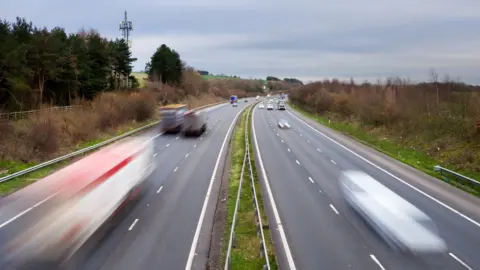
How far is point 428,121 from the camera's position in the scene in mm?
41062

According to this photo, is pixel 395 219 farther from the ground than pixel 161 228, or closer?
farther from the ground

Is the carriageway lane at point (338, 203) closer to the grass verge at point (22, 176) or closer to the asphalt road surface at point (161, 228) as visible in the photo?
the asphalt road surface at point (161, 228)

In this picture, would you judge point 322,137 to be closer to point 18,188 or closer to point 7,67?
point 7,67

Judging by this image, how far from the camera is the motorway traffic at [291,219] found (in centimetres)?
1390

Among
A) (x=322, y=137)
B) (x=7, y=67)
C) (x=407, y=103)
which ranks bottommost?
(x=322, y=137)

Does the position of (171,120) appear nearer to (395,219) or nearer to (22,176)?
(22,176)

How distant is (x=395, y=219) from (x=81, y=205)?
976cm

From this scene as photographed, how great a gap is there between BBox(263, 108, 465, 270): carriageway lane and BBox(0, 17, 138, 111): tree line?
25360mm

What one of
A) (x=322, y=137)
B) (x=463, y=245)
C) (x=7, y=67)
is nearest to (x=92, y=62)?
(x=7, y=67)

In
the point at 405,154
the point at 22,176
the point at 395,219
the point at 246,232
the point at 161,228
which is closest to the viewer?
the point at 395,219

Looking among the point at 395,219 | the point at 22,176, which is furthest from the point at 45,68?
the point at 395,219

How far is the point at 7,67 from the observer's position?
43.5 metres

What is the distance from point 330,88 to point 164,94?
37.0 meters

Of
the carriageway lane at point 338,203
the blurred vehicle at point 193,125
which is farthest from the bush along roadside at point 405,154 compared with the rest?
the blurred vehicle at point 193,125
